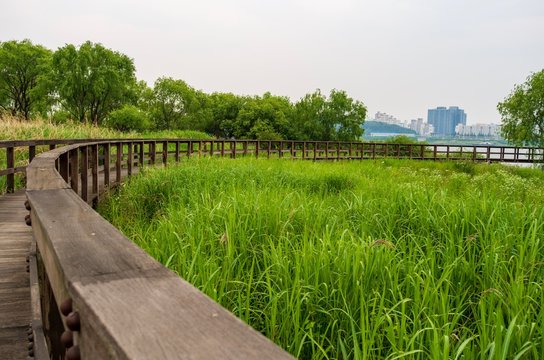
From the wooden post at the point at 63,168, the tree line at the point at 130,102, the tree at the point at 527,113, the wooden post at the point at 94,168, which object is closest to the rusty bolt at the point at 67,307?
the wooden post at the point at 63,168

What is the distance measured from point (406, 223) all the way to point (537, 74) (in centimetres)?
5201

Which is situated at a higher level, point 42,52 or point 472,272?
point 42,52

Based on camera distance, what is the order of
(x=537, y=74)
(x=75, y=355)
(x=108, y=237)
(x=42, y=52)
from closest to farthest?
(x=75, y=355) → (x=108, y=237) → (x=537, y=74) → (x=42, y=52)

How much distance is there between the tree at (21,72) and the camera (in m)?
59.6

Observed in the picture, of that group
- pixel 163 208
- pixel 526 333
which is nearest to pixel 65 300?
pixel 526 333

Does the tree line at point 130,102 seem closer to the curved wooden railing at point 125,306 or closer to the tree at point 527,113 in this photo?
the tree at point 527,113

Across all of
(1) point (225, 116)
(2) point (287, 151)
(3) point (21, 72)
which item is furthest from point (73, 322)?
(1) point (225, 116)

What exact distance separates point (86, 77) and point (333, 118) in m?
33.9

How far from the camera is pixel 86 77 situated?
53188 mm

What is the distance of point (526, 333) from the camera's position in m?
2.62

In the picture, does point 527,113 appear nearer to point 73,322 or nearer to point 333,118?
point 333,118

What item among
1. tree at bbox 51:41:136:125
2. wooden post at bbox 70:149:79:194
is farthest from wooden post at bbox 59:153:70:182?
tree at bbox 51:41:136:125

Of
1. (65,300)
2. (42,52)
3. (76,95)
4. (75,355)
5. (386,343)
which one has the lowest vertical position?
(386,343)

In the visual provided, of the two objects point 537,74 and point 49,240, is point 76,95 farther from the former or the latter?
point 49,240
